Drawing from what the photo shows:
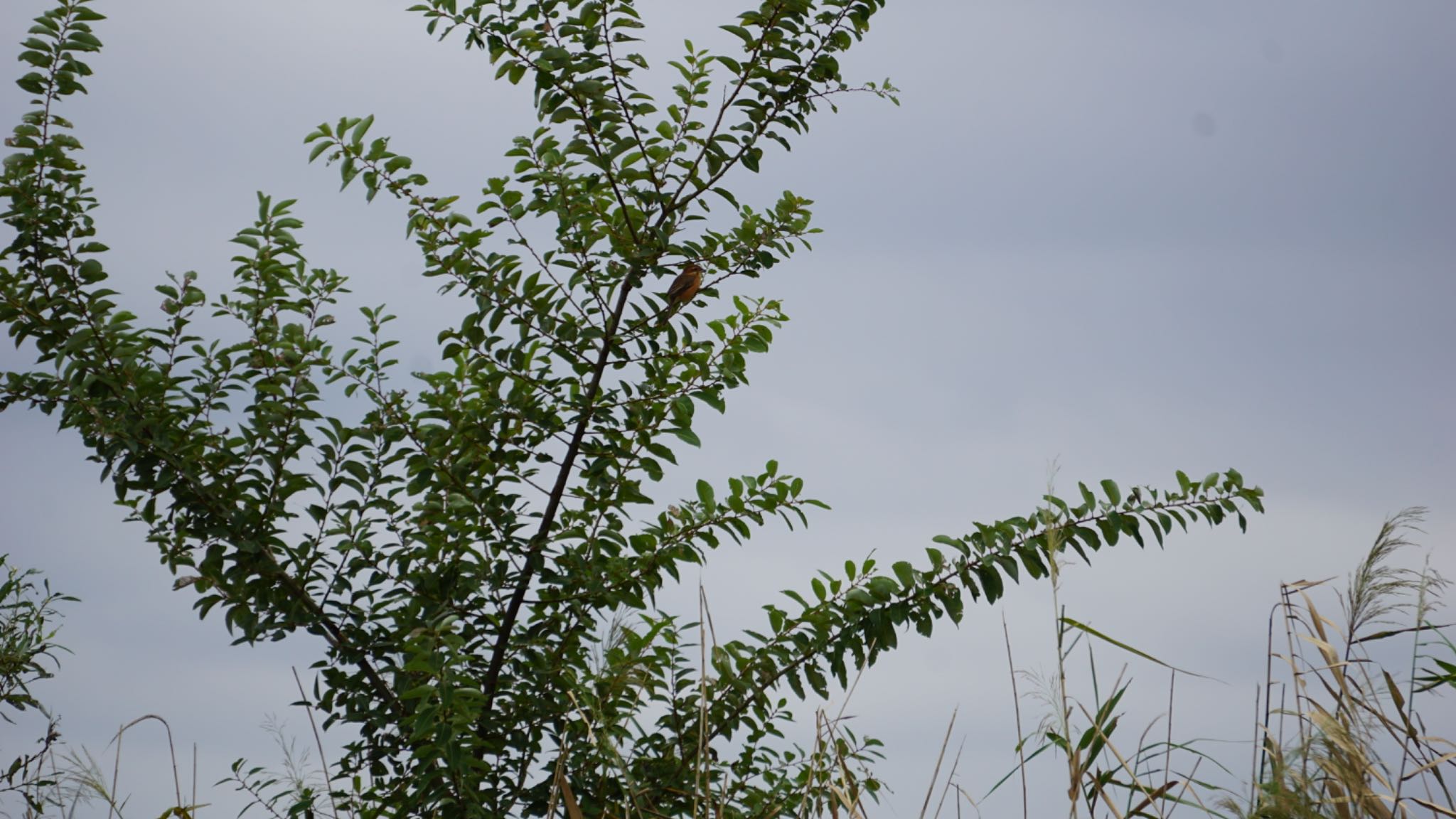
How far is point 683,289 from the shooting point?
332 centimetres

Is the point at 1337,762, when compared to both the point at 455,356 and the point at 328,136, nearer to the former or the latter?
the point at 455,356

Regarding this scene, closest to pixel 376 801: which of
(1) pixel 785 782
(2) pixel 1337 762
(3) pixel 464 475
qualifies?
(3) pixel 464 475

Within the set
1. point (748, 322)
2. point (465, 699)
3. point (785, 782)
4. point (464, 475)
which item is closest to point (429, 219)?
point (464, 475)

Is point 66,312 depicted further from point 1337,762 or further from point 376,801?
point 1337,762

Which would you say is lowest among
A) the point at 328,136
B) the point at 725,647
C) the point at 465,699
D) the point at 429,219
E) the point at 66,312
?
the point at 465,699

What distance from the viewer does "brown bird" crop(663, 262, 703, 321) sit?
332 centimetres

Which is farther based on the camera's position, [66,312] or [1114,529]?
[66,312]

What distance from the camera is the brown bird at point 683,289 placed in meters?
3.32

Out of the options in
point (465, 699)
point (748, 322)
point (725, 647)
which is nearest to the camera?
point (465, 699)

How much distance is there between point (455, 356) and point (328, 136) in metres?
0.78

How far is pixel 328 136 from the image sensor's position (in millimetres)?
3361

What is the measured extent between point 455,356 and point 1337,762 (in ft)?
8.72

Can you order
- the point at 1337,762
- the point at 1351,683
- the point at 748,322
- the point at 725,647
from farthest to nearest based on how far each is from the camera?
the point at 748,322 < the point at 725,647 < the point at 1351,683 < the point at 1337,762

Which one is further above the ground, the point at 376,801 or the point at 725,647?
the point at 725,647
